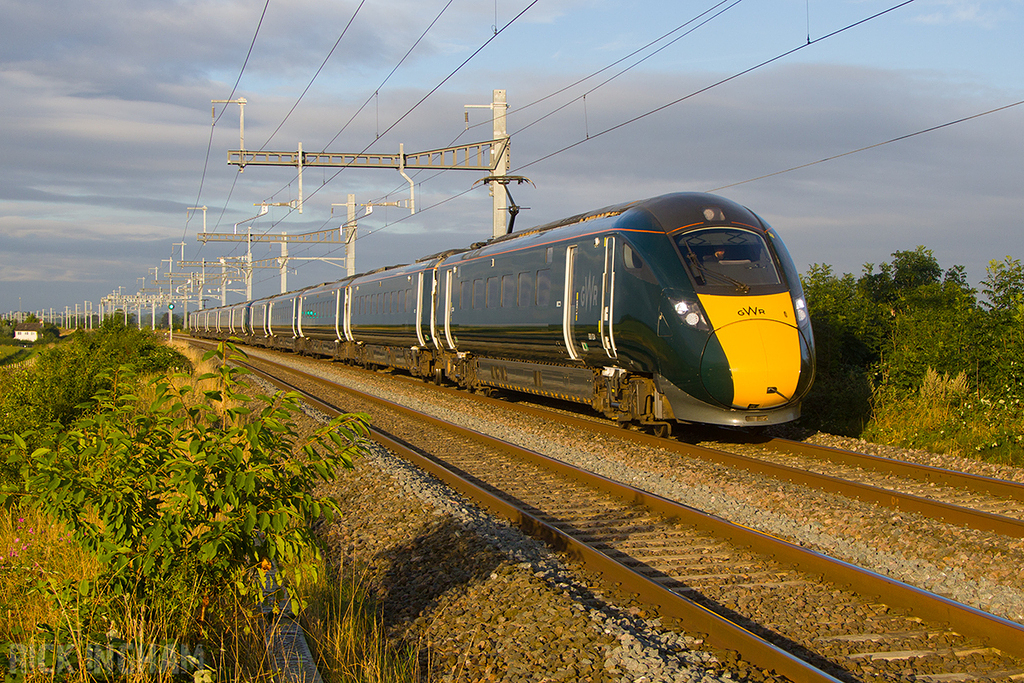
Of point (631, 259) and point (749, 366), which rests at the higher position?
point (631, 259)

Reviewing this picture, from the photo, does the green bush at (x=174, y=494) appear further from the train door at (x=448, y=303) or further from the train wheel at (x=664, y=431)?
the train door at (x=448, y=303)

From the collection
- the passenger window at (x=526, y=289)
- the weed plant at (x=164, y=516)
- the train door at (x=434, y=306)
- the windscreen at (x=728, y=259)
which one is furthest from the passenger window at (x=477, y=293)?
the weed plant at (x=164, y=516)

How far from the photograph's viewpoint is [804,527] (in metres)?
6.99

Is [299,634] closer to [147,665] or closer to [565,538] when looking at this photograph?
[147,665]

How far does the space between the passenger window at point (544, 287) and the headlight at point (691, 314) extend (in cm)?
372

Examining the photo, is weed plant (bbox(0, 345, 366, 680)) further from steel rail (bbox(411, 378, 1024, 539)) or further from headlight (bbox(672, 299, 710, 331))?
headlight (bbox(672, 299, 710, 331))

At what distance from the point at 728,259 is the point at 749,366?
153cm

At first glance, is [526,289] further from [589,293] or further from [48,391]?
[48,391]

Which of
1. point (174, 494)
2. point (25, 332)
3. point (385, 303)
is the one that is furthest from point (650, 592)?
point (25, 332)

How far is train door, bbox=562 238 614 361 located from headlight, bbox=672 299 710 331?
1.56 m

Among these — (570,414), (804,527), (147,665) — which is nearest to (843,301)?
(570,414)

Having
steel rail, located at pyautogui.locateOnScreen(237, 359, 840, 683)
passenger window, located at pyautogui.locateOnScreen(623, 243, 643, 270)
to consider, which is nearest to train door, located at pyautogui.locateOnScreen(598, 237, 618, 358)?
passenger window, located at pyautogui.locateOnScreen(623, 243, 643, 270)

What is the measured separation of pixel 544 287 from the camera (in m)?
14.0

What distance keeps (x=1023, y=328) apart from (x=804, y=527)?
7.59 meters
